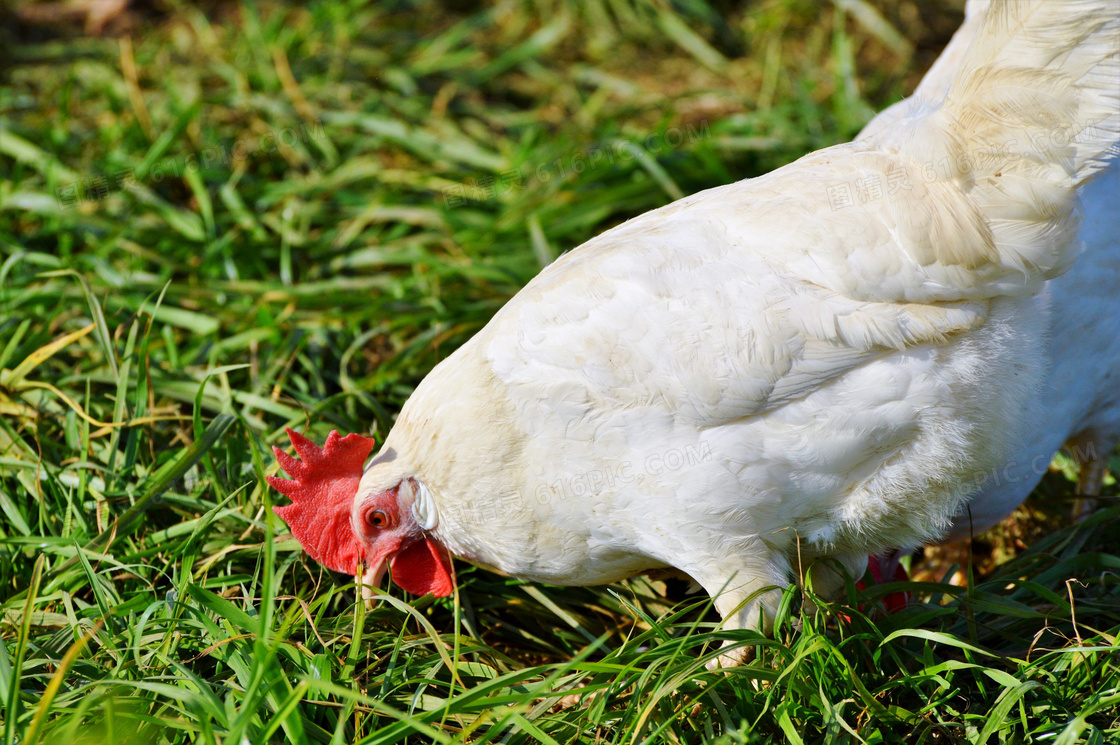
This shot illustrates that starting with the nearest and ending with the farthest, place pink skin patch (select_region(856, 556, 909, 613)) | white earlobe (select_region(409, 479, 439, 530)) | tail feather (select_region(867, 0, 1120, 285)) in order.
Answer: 1. tail feather (select_region(867, 0, 1120, 285))
2. white earlobe (select_region(409, 479, 439, 530))
3. pink skin patch (select_region(856, 556, 909, 613))

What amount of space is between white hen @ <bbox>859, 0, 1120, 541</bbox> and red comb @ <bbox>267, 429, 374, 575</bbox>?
167cm

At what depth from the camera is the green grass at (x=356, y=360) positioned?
6.62ft

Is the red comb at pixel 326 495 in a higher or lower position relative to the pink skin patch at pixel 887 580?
higher

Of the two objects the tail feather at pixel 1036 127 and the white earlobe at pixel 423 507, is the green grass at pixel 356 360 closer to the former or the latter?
the white earlobe at pixel 423 507

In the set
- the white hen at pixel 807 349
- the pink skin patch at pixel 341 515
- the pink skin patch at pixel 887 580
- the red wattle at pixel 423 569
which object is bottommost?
the pink skin patch at pixel 887 580

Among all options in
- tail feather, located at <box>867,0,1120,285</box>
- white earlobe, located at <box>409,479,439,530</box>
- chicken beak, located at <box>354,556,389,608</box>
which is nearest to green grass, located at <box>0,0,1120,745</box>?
chicken beak, located at <box>354,556,389,608</box>

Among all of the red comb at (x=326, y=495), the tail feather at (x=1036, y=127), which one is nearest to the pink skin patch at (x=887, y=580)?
the tail feather at (x=1036, y=127)

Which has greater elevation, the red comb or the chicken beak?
the red comb

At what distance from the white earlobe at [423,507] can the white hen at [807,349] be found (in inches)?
6.4

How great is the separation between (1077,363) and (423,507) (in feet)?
5.82

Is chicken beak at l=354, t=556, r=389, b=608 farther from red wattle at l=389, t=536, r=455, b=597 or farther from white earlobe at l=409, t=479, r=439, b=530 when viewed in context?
white earlobe at l=409, t=479, r=439, b=530

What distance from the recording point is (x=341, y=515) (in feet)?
8.01

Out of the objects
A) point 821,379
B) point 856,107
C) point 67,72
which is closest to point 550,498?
point 821,379

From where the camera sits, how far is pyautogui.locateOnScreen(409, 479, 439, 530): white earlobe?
93.0 inches
